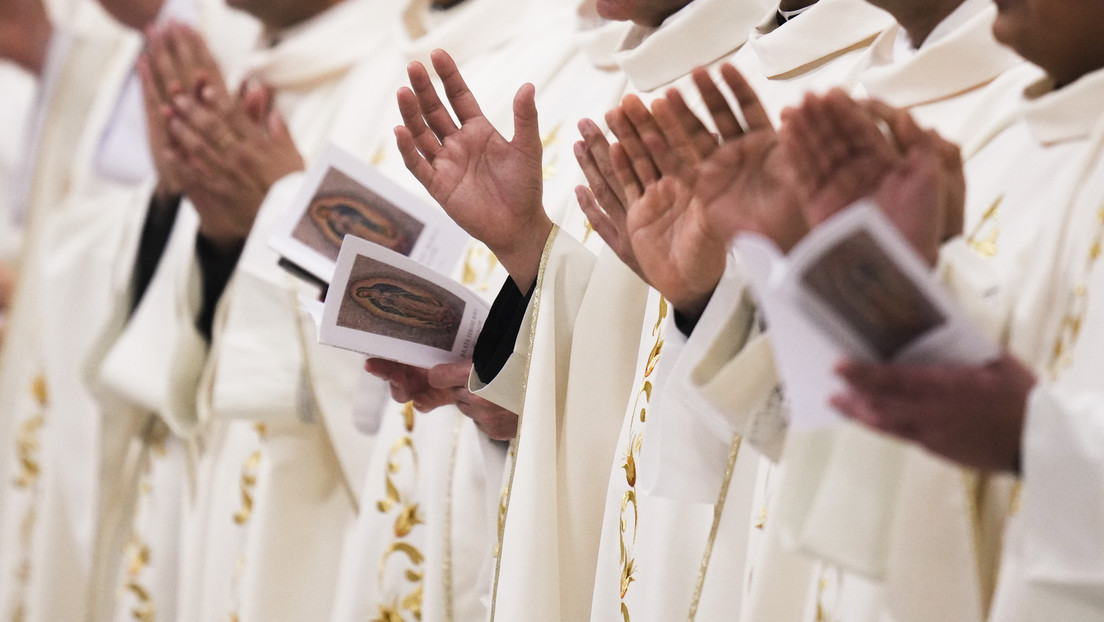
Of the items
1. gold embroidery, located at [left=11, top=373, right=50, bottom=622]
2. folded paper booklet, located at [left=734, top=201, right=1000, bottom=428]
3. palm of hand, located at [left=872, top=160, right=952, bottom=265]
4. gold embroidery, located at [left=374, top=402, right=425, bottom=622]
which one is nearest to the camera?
folded paper booklet, located at [left=734, top=201, right=1000, bottom=428]

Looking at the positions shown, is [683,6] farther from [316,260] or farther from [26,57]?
[26,57]

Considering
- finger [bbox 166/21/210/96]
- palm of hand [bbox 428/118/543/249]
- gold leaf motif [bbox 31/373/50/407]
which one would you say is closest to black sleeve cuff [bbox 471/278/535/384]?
palm of hand [bbox 428/118/543/249]

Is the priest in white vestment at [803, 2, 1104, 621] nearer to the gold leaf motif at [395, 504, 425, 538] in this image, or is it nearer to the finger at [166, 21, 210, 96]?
the gold leaf motif at [395, 504, 425, 538]

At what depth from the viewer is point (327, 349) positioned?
235 centimetres

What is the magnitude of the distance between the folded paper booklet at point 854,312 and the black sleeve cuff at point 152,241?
7.25 ft

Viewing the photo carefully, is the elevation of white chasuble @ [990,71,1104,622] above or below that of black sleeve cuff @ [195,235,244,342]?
below

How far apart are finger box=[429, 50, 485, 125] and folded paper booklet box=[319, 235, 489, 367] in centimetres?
23

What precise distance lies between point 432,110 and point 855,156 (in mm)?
712

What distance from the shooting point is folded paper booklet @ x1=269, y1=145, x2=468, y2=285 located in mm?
1868

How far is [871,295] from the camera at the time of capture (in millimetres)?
899

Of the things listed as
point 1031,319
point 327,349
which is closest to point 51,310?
point 327,349

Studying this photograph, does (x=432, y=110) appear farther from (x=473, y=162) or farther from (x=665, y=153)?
(x=665, y=153)

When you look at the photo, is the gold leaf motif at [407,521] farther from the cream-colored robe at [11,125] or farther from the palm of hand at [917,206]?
the cream-colored robe at [11,125]

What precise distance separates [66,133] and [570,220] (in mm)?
2189
